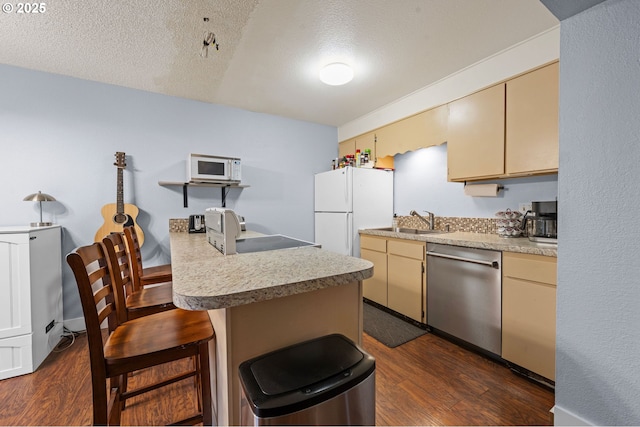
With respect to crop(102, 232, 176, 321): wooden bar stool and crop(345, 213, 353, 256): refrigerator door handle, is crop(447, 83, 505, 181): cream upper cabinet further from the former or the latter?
crop(102, 232, 176, 321): wooden bar stool

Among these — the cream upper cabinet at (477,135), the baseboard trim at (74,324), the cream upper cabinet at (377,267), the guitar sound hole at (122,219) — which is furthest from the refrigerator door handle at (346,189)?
the baseboard trim at (74,324)

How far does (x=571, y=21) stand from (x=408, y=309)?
7.52 feet

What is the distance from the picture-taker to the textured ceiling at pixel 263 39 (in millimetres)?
1637

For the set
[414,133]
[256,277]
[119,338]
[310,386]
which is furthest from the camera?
[414,133]

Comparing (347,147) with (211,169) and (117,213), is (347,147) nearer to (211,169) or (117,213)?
(211,169)

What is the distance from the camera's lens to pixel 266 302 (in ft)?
2.82

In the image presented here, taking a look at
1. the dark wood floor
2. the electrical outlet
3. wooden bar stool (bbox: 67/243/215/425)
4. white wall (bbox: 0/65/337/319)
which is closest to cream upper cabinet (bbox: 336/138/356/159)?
white wall (bbox: 0/65/337/319)

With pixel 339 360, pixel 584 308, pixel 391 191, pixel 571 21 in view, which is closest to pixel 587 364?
pixel 584 308

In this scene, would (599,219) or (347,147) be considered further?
(347,147)

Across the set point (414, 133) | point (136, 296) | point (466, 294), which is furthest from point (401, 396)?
point (414, 133)

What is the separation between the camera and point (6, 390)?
5.45ft

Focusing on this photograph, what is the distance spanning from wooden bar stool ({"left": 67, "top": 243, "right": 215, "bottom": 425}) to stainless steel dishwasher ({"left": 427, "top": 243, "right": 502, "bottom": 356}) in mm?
1871

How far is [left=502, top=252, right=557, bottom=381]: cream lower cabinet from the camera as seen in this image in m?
1.60

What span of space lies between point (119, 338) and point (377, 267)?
7.73 ft
